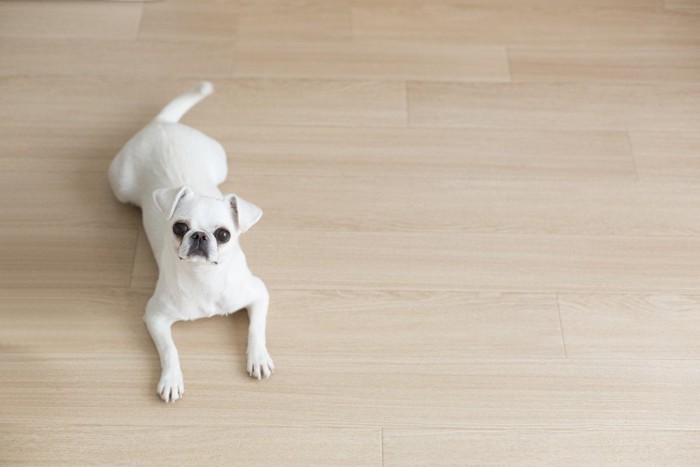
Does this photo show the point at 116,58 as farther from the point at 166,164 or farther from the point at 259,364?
the point at 259,364

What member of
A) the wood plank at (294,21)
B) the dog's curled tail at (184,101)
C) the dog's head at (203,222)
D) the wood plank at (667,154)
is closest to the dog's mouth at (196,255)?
the dog's head at (203,222)

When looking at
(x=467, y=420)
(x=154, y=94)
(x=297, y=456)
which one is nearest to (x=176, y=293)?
(x=297, y=456)

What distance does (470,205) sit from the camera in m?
1.95

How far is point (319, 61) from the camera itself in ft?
7.43

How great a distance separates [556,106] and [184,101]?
3.26 ft

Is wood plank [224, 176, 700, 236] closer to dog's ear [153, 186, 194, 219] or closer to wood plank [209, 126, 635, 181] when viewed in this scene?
wood plank [209, 126, 635, 181]

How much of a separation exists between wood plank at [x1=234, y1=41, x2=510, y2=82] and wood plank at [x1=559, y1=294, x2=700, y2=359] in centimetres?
76

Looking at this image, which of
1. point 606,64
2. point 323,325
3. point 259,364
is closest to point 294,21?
point 606,64

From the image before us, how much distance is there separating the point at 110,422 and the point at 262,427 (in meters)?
0.31

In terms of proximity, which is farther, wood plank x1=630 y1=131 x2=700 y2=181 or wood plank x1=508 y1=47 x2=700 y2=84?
wood plank x1=508 y1=47 x2=700 y2=84

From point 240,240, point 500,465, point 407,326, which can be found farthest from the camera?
point 240,240

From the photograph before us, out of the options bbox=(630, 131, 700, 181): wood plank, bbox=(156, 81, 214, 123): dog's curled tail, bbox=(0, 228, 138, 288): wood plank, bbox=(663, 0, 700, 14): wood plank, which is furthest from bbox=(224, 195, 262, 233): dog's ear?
bbox=(663, 0, 700, 14): wood plank

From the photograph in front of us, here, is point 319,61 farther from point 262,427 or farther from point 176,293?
point 262,427

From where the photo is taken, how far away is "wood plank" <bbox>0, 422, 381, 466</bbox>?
1556 millimetres
